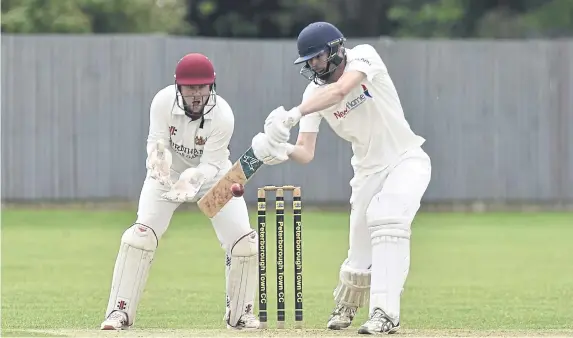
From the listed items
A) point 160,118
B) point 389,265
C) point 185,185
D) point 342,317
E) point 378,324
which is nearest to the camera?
point 378,324

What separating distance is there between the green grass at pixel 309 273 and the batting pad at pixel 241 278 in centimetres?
16

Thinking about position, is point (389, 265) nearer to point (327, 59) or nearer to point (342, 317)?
point (342, 317)

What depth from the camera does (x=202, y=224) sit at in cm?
1590

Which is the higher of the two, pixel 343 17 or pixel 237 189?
pixel 343 17

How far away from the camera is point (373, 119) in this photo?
7480 mm

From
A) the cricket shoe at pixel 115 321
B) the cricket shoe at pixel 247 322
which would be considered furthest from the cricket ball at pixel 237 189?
the cricket shoe at pixel 115 321

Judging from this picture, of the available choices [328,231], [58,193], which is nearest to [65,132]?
[58,193]

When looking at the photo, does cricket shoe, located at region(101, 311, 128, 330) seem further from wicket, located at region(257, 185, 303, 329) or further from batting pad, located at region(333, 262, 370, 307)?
batting pad, located at region(333, 262, 370, 307)

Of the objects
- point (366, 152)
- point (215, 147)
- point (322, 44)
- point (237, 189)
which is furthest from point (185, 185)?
point (322, 44)

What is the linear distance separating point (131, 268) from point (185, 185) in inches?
22.5

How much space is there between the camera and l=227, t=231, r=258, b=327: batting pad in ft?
26.1

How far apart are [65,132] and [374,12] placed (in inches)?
416

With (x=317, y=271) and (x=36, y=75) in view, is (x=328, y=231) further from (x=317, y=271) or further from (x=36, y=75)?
(x=36, y=75)

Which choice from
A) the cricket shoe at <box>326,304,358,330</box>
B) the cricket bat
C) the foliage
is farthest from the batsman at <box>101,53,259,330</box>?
the foliage
